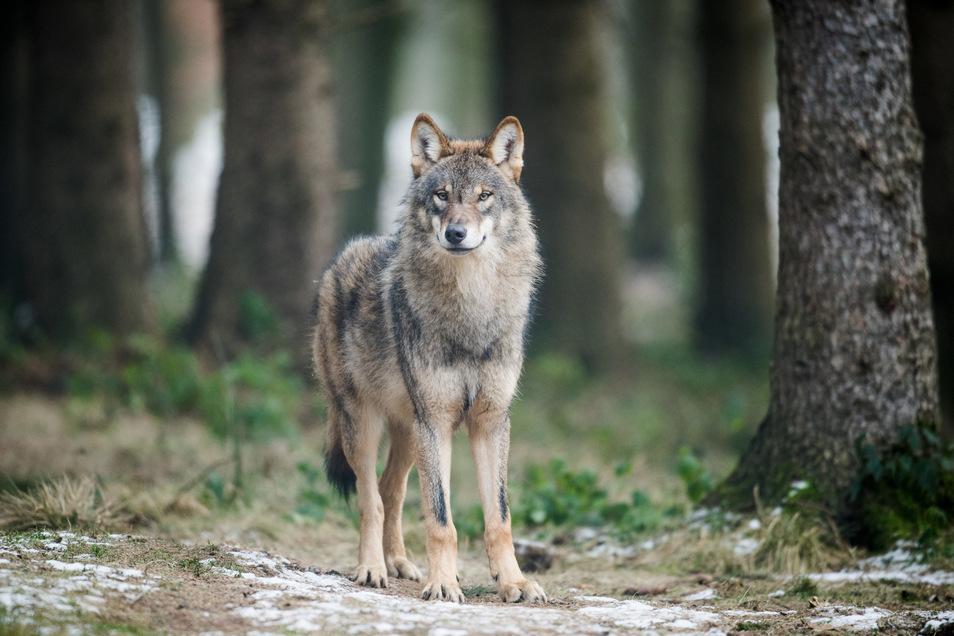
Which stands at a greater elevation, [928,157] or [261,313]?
[928,157]

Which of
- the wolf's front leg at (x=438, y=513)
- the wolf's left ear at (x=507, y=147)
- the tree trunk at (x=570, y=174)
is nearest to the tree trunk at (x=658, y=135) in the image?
the tree trunk at (x=570, y=174)

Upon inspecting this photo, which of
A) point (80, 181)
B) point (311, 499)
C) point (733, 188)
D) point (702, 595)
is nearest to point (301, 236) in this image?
point (80, 181)

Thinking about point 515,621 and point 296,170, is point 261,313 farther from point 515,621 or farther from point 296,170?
point 515,621

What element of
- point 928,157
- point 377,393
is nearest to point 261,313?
point 377,393

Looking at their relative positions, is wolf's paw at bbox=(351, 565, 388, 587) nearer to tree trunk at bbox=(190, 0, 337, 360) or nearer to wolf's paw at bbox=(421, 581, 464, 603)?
wolf's paw at bbox=(421, 581, 464, 603)

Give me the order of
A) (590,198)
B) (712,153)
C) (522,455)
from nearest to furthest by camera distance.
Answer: (522,455) < (590,198) < (712,153)

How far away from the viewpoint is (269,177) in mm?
9516

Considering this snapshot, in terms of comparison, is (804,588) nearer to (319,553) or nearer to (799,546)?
(799,546)

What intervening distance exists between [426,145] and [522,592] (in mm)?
2613

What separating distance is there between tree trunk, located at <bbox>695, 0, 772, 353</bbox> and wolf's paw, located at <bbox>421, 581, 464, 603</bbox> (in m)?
9.99

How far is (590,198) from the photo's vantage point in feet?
40.9

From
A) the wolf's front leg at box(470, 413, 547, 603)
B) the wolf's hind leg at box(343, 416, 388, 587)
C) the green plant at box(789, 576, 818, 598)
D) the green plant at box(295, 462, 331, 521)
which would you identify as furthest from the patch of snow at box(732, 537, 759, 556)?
the green plant at box(295, 462, 331, 521)

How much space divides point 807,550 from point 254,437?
16.0ft

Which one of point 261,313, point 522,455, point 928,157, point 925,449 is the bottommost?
point 522,455
